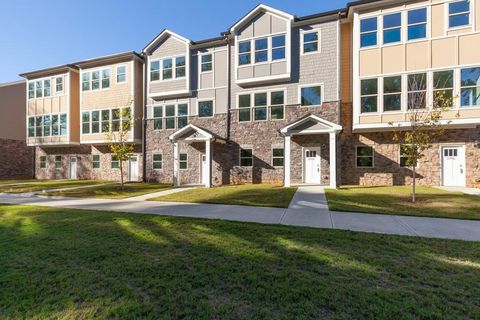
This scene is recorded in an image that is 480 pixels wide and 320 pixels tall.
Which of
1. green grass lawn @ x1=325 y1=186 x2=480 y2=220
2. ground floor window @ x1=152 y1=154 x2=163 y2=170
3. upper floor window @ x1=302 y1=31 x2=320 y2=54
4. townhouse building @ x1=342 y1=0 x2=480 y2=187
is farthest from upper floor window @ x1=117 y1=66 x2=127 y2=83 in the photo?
green grass lawn @ x1=325 y1=186 x2=480 y2=220

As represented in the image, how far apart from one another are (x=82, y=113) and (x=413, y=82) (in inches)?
979

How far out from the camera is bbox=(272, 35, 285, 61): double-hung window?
1595 cm

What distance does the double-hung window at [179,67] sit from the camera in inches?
731

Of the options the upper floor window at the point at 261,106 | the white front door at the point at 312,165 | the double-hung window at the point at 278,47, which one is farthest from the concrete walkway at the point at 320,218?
the double-hung window at the point at 278,47

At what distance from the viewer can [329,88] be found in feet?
50.0

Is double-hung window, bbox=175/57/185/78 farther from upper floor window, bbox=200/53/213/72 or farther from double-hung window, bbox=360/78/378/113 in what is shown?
double-hung window, bbox=360/78/378/113

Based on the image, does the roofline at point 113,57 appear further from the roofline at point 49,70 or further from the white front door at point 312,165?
the white front door at point 312,165

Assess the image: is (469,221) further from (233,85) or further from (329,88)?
(233,85)

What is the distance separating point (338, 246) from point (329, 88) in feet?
42.0

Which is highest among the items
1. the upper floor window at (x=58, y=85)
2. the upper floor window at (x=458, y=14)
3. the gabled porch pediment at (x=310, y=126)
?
the upper floor window at (x=458, y=14)

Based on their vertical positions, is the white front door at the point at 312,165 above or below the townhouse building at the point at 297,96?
below

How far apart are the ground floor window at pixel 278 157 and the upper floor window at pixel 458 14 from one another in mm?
11493

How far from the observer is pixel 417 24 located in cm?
1357

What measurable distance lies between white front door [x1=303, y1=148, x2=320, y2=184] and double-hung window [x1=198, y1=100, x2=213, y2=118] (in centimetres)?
759
